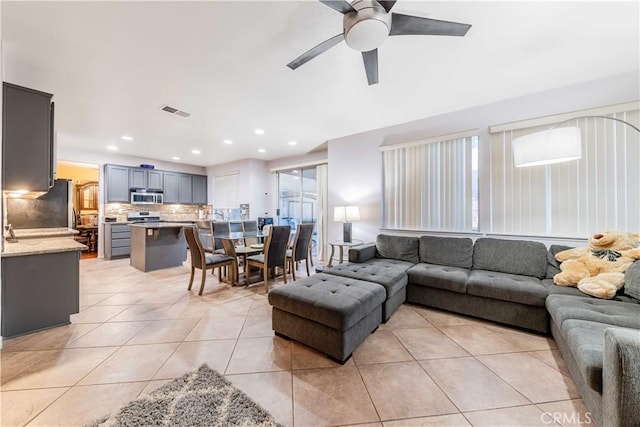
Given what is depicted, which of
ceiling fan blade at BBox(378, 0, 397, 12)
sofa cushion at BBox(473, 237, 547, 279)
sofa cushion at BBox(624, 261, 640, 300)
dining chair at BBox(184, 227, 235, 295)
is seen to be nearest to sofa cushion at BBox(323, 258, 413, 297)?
sofa cushion at BBox(473, 237, 547, 279)

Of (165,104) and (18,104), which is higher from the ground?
(165,104)

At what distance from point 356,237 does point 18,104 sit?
14.7 feet

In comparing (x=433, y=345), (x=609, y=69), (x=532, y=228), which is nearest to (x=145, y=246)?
(x=433, y=345)

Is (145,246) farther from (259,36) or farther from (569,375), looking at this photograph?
(569,375)

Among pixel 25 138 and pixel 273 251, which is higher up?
pixel 25 138

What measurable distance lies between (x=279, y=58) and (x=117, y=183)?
600 cm

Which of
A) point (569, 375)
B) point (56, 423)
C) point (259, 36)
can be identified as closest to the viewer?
point (56, 423)

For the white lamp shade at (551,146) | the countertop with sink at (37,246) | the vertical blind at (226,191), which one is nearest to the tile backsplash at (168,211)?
the vertical blind at (226,191)

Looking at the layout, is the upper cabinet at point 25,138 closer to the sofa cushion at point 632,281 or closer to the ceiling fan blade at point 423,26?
the ceiling fan blade at point 423,26

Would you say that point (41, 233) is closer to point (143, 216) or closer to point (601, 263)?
point (143, 216)

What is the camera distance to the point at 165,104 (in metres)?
3.27

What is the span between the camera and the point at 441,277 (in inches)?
107

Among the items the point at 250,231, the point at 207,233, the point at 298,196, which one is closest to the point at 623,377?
the point at 250,231

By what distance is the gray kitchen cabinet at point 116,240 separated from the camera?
5656 mm
